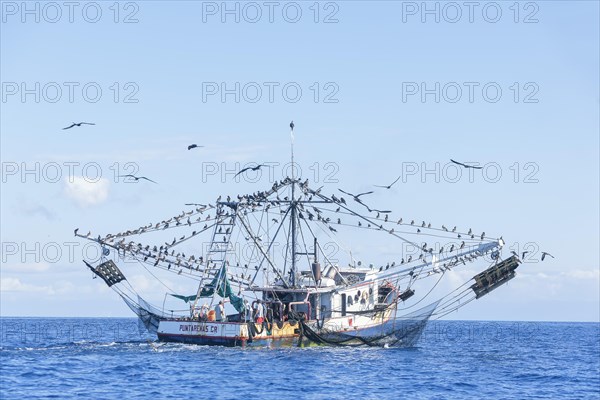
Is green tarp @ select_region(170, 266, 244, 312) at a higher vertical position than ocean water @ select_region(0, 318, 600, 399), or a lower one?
higher

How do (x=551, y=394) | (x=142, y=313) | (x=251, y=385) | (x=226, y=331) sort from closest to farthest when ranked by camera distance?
(x=251, y=385)
(x=551, y=394)
(x=226, y=331)
(x=142, y=313)

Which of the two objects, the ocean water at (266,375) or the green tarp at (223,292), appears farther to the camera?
the green tarp at (223,292)

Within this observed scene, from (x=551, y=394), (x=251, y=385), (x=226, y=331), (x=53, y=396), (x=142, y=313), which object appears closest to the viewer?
(x=53, y=396)

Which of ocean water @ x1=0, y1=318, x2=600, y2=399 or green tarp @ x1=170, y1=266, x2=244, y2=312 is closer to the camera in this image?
ocean water @ x1=0, y1=318, x2=600, y2=399

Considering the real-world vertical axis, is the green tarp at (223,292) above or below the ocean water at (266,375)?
above

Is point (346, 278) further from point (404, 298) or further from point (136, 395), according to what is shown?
point (136, 395)

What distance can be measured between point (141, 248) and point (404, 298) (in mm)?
18074

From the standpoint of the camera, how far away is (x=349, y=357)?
5344 cm

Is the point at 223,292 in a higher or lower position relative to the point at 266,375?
higher

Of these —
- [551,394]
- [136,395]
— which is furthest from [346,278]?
[136,395]

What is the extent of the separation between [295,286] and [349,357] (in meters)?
6.47

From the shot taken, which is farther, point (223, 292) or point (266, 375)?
point (223, 292)

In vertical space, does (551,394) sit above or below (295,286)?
below

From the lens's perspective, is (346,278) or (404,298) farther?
(404,298)
